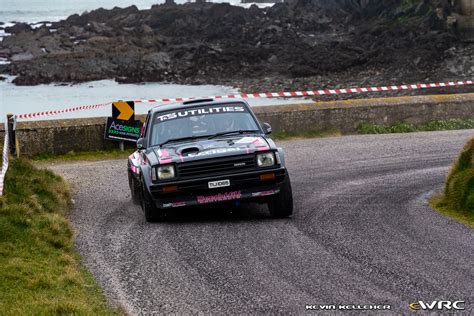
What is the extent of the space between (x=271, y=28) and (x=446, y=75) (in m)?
19.6

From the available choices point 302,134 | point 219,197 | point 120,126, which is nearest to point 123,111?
point 120,126

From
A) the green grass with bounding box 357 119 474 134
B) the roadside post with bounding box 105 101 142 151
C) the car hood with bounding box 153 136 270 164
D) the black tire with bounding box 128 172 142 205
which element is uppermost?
the car hood with bounding box 153 136 270 164

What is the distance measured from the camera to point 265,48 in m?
55.7

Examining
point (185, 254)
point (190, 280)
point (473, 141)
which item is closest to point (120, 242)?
point (185, 254)

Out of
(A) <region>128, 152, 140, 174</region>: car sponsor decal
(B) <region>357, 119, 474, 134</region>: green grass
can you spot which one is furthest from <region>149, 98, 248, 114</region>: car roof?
(B) <region>357, 119, 474, 134</region>: green grass

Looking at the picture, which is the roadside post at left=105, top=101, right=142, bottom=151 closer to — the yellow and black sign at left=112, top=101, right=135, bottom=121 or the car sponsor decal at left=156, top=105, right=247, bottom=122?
the yellow and black sign at left=112, top=101, right=135, bottom=121

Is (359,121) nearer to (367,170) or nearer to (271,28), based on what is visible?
(367,170)

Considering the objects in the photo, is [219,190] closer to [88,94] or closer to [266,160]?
[266,160]

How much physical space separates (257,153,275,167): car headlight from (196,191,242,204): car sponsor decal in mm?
448

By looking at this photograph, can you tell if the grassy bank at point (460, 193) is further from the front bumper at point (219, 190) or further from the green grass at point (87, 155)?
the green grass at point (87, 155)

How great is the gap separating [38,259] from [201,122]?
389 centimetres

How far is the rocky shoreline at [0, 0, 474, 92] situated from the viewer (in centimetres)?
4741

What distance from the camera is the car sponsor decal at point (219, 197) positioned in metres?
11.8

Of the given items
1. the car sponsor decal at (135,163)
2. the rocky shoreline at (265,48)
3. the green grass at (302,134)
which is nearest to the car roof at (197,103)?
the car sponsor decal at (135,163)
